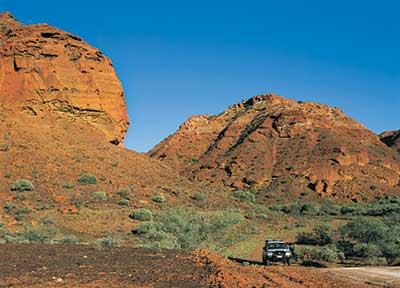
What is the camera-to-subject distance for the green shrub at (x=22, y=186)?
3309 centimetres

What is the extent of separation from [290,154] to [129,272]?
6232cm

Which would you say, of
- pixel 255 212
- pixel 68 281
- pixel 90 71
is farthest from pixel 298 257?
pixel 90 71

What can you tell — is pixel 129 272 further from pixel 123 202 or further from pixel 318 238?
pixel 318 238

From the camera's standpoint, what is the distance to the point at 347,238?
1281 inches

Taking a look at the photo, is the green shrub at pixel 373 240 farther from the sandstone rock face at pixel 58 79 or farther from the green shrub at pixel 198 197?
the sandstone rock face at pixel 58 79

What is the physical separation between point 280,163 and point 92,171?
127ft

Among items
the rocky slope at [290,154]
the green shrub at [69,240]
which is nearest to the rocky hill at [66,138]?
the green shrub at [69,240]

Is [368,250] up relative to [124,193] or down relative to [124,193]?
down

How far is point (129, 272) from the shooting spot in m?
12.5

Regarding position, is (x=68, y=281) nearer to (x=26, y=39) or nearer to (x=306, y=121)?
(x=26, y=39)

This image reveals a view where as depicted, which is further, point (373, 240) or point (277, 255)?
point (373, 240)

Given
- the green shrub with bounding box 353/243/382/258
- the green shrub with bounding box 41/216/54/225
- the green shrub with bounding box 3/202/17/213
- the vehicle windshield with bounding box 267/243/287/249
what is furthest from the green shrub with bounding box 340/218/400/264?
the green shrub with bounding box 3/202/17/213

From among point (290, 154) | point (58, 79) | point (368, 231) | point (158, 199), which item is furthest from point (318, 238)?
point (290, 154)

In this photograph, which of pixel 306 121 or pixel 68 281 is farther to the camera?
pixel 306 121
